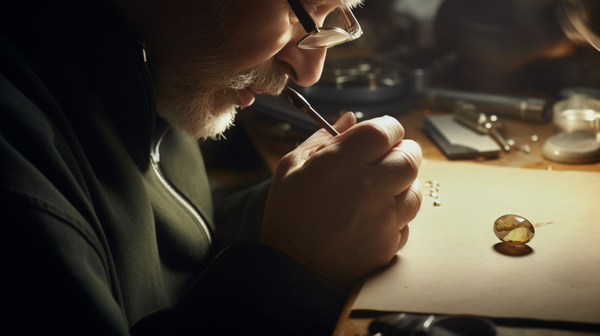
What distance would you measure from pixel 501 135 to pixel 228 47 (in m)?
0.75

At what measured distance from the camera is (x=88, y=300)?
501 millimetres

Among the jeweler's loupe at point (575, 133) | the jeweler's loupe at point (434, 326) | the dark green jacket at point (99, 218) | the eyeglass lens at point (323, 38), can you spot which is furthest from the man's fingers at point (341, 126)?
the jeweler's loupe at point (575, 133)

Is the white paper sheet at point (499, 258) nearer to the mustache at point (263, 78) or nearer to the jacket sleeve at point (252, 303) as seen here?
the jacket sleeve at point (252, 303)

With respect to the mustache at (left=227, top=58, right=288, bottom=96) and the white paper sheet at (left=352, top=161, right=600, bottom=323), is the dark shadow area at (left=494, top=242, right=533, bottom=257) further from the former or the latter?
the mustache at (left=227, top=58, right=288, bottom=96)

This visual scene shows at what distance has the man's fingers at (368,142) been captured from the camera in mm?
669

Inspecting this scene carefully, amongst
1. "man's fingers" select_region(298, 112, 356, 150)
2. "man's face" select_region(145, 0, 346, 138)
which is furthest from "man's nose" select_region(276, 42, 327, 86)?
"man's fingers" select_region(298, 112, 356, 150)

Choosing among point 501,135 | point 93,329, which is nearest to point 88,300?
point 93,329

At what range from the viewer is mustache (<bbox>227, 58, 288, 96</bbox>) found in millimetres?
910

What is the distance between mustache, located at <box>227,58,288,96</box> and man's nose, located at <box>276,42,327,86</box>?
2cm

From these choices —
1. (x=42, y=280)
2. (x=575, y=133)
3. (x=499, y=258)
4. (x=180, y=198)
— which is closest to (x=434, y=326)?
(x=499, y=258)

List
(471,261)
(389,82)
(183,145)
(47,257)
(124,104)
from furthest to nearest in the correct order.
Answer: (389,82)
(183,145)
(124,104)
(471,261)
(47,257)

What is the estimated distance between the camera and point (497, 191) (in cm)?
88

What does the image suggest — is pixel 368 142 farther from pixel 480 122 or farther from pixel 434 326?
pixel 480 122

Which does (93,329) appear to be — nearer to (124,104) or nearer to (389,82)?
(124,104)
